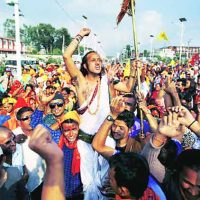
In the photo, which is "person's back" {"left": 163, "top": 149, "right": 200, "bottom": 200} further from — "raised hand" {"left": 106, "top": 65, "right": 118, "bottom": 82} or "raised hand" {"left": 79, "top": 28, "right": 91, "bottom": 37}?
"raised hand" {"left": 79, "top": 28, "right": 91, "bottom": 37}

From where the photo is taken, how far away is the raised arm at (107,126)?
100 inches

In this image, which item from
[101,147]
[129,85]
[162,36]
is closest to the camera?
[101,147]

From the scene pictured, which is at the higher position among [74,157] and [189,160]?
[189,160]

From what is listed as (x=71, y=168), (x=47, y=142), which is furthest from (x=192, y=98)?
(x=47, y=142)

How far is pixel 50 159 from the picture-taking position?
1295mm

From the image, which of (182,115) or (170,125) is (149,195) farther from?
(182,115)

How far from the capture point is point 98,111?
3564 millimetres

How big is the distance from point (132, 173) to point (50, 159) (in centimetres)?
79

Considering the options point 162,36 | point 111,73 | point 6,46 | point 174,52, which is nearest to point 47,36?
point 6,46

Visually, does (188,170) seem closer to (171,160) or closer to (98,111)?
(171,160)

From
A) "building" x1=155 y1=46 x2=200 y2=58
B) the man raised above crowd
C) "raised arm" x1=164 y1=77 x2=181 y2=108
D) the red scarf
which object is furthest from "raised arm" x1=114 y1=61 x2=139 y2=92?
"building" x1=155 y1=46 x2=200 y2=58

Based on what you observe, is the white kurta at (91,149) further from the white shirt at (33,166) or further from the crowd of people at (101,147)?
the white shirt at (33,166)

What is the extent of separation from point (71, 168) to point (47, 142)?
220 cm

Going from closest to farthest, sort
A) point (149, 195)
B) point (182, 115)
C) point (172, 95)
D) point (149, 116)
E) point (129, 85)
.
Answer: point (149, 195) < point (182, 115) < point (149, 116) < point (172, 95) < point (129, 85)
